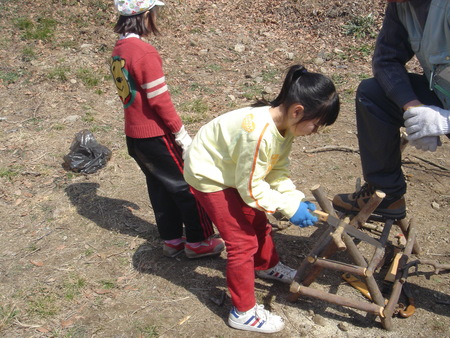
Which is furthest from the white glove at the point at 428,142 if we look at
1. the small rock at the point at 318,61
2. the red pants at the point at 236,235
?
the small rock at the point at 318,61

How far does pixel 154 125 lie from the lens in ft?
9.95

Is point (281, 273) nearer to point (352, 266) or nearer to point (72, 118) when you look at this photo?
point (352, 266)

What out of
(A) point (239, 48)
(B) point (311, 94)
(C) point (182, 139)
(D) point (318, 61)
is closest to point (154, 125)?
(C) point (182, 139)

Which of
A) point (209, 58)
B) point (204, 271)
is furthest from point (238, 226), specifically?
point (209, 58)

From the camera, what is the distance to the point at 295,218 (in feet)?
8.14

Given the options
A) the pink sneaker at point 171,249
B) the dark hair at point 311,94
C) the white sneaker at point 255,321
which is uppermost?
the dark hair at point 311,94

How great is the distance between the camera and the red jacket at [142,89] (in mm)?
2895

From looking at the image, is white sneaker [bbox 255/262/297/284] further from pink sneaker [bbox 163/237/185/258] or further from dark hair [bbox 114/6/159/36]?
dark hair [bbox 114/6/159/36]

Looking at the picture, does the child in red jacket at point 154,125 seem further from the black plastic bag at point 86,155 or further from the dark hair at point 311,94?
the black plastic bag at point 86,155

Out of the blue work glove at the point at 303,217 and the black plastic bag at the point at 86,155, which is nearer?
the blue work glove at the point at 303,217

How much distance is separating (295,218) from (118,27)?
5.27 feet

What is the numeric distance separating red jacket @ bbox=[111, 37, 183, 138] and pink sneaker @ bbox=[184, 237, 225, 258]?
81cm

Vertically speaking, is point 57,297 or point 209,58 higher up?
point 209,58

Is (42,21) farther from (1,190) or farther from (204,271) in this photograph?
(204,271)
